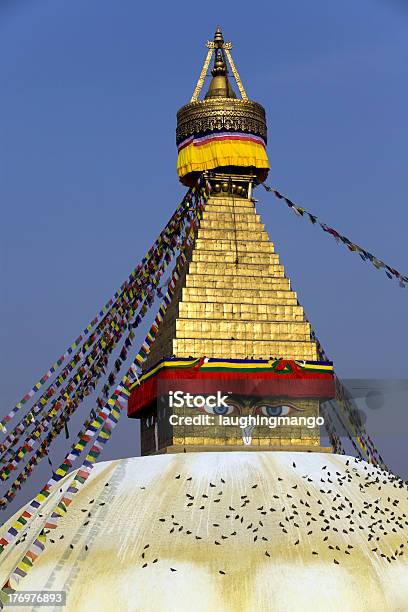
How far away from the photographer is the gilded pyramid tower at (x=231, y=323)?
1006 inches

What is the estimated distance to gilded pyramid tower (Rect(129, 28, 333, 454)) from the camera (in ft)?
83.8

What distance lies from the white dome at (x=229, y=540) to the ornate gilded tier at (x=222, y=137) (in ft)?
26.7

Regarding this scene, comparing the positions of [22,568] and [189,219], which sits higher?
[189,219]

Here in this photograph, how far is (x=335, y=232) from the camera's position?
27.8m

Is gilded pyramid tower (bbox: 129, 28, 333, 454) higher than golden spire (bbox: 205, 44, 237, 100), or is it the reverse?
golden spire (bbox: 205, 44, 237, 100)

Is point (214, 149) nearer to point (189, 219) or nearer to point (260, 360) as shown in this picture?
point (189, 219)

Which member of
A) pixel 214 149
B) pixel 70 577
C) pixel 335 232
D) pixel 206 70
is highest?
pixel 206 70

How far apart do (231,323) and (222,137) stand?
A: 5.32 meters

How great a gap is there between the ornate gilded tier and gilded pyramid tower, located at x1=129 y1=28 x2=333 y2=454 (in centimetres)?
3

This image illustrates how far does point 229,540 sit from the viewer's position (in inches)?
843

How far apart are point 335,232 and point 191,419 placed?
619 centimetres

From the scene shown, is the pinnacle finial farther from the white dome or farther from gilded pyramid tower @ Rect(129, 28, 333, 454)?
the white dome

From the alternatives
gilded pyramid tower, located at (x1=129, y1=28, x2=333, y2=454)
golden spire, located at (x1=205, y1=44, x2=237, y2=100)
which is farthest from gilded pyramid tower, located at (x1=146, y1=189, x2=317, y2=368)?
golden spire, located at (x1=205, y1=44, x2=237, y2=100)

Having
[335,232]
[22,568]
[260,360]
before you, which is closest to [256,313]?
[260,360]
